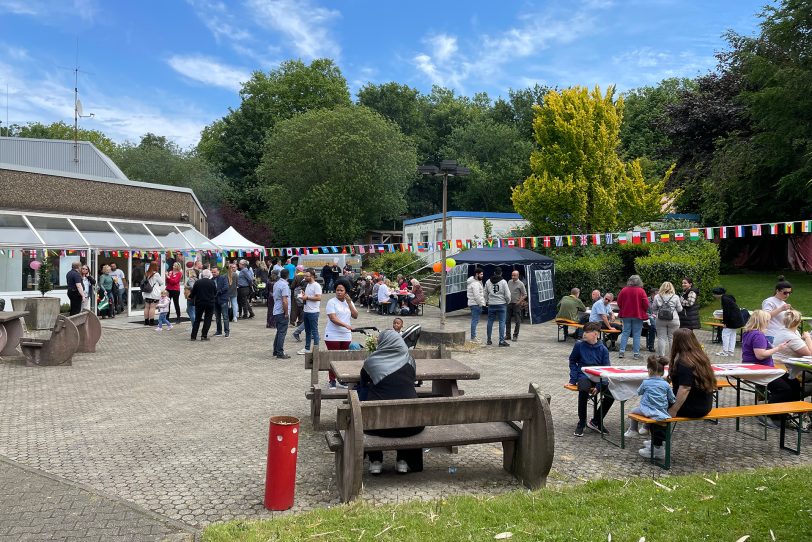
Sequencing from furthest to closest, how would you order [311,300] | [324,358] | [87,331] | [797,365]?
[87,331]
[311,300]
[324,358]
[797,365]

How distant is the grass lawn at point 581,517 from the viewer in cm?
407

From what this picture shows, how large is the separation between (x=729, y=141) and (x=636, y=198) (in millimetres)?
6835

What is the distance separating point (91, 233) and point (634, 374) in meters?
18.4

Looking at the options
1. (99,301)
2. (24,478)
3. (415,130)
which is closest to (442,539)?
(24,478)

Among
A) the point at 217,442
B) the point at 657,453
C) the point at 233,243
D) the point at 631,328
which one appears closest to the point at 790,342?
the point at 657,453

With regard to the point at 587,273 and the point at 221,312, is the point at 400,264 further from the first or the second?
the point at 221,312

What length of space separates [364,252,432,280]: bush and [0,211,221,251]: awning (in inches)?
376

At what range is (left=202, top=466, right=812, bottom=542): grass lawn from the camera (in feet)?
13.4

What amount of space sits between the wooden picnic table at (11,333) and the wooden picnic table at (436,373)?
24.6 ft

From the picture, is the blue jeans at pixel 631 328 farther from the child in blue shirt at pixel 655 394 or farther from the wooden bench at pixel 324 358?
the child in blue shirt at pixel 655 394

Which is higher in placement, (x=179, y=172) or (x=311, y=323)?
(x=179, y=172)

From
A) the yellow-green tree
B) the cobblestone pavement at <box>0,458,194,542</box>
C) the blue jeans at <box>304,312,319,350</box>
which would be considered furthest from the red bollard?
the yellow-green tree

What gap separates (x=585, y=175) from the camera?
78.6 feet

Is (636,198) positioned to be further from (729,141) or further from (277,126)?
(277,126)
